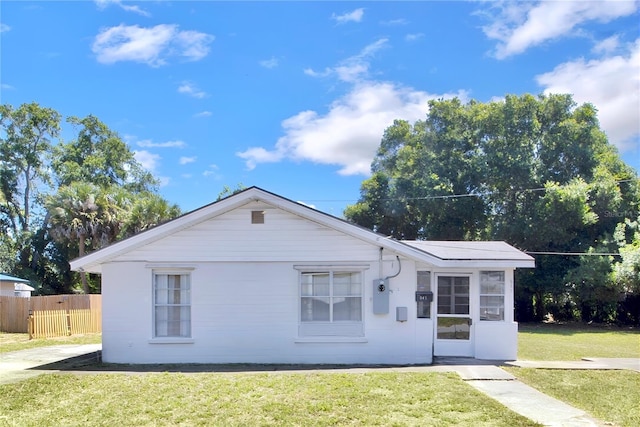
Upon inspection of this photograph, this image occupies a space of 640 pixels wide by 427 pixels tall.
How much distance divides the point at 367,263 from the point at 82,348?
9.24m

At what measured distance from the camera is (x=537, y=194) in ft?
91.9

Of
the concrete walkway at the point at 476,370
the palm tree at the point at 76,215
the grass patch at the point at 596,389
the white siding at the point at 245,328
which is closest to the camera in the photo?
the concrete walkway at the point at 476,370

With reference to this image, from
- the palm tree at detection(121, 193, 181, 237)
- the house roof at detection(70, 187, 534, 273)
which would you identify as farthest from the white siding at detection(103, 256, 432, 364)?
the palm tree at detection(121, 193, 181, 237)

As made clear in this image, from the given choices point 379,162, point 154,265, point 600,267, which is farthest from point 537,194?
point 154,265

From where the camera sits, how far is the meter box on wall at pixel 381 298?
11.9 meters

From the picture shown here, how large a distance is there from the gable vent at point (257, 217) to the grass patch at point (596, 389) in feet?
21.1

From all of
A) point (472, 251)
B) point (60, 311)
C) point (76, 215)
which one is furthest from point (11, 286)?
point (472, 251)

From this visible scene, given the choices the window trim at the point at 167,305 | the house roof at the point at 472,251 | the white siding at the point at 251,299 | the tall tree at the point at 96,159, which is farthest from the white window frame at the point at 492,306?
the tall tree at the point at 96,159

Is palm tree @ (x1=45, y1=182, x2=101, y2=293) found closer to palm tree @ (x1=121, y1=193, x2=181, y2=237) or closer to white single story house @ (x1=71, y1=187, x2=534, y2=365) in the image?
palm tree @ (x1=121, y1=193, x2=181, y2=237)

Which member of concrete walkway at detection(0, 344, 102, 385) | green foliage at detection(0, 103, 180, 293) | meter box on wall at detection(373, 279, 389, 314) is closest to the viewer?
concrete walkway at detection(0, 344, 102, 385)

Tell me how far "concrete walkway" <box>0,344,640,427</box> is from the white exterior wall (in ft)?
2.10

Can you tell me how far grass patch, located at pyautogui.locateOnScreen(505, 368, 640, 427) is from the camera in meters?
7.59

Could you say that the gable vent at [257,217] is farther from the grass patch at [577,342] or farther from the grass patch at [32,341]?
the grass patch at [32,341]

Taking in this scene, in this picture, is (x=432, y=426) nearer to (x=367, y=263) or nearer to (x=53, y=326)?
(x=367, y=263)
